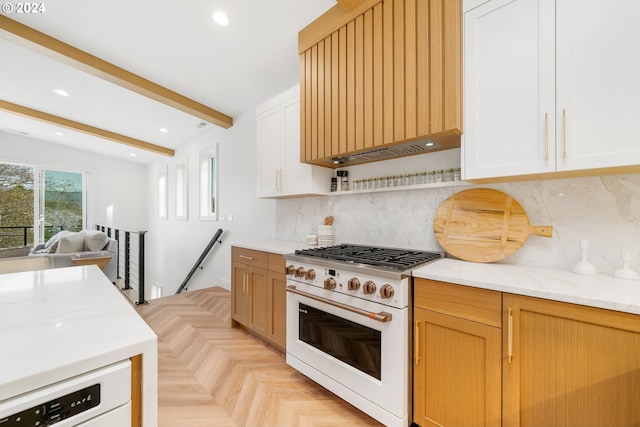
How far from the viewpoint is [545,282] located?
1.27 metres

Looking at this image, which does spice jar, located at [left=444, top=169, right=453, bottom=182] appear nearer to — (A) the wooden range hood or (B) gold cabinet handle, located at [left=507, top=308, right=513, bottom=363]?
(A) the wooden range hood

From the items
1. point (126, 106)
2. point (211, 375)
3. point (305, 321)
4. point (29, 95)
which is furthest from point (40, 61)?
point (305, 321)

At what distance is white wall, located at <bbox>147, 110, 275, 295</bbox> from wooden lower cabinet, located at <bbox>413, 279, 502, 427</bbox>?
2.39 metres

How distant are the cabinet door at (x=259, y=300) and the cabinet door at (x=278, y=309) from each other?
0.07m

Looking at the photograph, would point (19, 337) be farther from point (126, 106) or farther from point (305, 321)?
point (126, 106)

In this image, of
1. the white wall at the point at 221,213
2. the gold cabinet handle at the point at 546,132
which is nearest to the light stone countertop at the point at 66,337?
the gold cabinet handle at the point at 546,132

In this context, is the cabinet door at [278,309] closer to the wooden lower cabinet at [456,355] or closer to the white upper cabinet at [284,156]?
the white upper cabinet at [284,156]

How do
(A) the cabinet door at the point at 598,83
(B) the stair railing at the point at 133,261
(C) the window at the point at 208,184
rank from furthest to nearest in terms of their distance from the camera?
(C) the window at the point at 208,184 → (B) the stair railing at the point at 133,261 → (A) the cabinet door at the point at 598,83

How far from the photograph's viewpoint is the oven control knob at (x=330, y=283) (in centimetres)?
175

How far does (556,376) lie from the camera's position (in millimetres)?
1134

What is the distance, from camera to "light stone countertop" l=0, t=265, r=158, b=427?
56 centimetres

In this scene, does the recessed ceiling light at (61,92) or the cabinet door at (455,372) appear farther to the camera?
the recessed ceiling light at (61,92)

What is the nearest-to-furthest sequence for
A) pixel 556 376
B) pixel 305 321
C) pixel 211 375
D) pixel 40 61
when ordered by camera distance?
pixel 556 376 → pixel 305 321 → pixel 211 375 → pixel 40 61

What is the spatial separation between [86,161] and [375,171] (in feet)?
26.4
